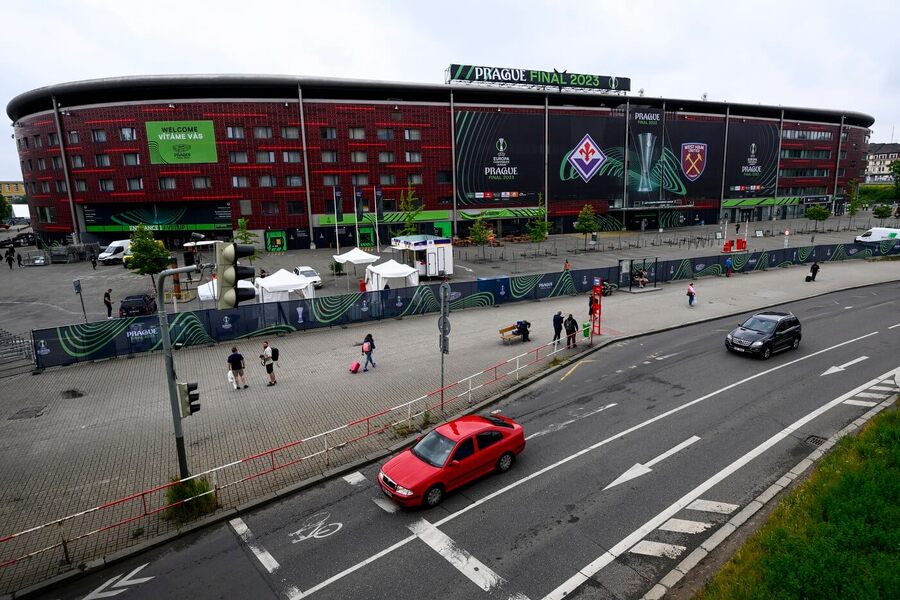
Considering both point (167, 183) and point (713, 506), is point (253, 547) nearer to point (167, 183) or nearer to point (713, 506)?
point (713, 506)

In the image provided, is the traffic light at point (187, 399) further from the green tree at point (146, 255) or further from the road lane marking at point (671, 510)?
the green tree at point (146, 255)

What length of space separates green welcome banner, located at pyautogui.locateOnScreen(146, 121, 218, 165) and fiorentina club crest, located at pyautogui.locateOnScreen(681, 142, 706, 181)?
6637 centimetres

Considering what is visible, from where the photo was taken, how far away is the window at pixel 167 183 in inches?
2336

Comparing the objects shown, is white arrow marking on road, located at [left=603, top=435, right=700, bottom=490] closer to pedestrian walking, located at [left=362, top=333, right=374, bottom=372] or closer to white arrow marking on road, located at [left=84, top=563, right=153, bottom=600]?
white arrow marking on road, located at [left=84, top=563, right=153, bottom=600]

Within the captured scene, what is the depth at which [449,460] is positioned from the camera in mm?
11320

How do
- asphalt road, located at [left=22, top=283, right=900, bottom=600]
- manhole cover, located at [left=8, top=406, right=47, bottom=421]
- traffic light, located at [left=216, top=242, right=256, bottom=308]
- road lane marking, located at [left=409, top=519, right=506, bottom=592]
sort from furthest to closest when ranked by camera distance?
manhole cover, located at [left=8, top=406, right=47, bottom=421] → asphalt road, located at [left=22, top=283, right=900, bottom=600] → road lane marking, located at [left=409, top=519, right=506, bottom=592] → traffic light, located at [left=216, top=242, right=256, bottom=308]

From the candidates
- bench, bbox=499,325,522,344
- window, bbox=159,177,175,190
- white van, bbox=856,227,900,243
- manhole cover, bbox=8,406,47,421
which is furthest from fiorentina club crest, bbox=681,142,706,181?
Result: manhole cover, bbox=8,406,47,421

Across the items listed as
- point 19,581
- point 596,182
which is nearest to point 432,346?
point 19,581

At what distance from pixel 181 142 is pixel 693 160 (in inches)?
2832

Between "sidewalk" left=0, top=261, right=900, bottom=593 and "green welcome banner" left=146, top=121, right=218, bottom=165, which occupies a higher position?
"green welcome banner" left=146, top=121, right=218, bottom=165

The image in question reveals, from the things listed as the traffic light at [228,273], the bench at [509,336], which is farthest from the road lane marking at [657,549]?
the bench at [509,336]

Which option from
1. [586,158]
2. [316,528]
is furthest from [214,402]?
[586,158]

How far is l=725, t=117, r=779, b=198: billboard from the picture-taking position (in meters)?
81.8

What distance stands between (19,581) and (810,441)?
57.4ft
